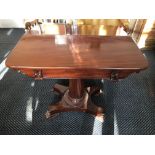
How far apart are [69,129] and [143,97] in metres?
0.97

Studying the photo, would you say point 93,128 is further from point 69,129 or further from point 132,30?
point 132,30

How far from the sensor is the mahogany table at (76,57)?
1005 mm

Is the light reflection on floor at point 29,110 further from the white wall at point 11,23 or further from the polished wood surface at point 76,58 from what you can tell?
the white wall at point 11,23

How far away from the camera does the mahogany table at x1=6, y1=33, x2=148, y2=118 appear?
1005 mm

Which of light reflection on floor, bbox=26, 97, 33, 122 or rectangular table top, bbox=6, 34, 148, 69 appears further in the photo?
light reflection on floor, bbox=26, 97, 33, 122

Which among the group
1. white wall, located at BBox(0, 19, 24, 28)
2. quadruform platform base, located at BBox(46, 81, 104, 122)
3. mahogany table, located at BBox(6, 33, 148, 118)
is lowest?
white wall, located at BBox(0, 19, 24, 28)

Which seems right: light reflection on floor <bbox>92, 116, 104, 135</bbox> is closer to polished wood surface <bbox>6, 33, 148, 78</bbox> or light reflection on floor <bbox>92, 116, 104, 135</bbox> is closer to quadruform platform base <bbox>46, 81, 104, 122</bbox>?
quadruform platform base <bbox>46, 81, 104, 122</bbox>

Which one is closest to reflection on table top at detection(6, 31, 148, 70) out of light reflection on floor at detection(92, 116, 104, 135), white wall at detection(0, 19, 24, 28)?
light reflection on floor at detection(92, 116, 104, 135)

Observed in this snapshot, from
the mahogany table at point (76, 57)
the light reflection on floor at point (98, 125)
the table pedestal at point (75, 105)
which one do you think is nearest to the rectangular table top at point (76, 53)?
the mahogany table at point (76, 57)

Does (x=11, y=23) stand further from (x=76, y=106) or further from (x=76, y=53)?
(x=76, y=53)

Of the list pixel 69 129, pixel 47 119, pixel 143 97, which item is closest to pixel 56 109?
pixel 47 119

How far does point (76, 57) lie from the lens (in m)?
1.09

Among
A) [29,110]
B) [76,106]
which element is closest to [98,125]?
[76,106]
